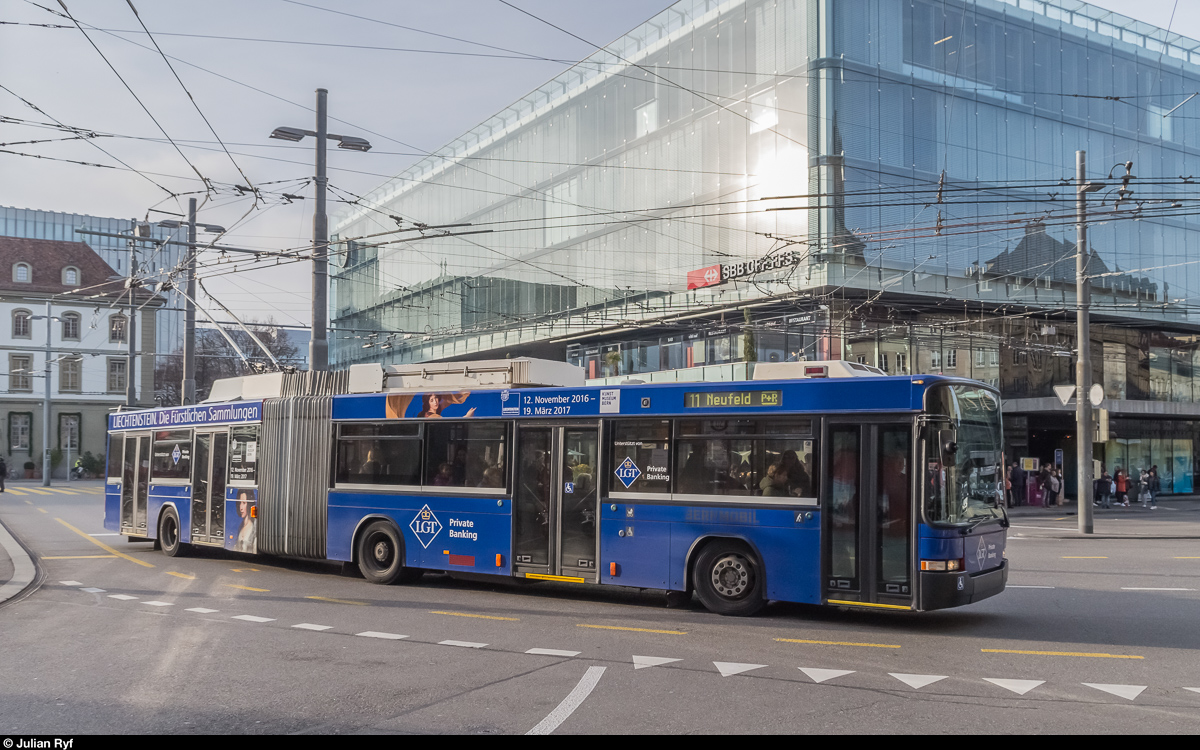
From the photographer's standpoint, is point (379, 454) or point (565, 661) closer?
point (565, 661)

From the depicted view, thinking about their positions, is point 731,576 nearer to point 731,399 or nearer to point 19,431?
point 731,399

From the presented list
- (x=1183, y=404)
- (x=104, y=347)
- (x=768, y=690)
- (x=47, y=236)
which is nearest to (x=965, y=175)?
(x=1183, y=404)

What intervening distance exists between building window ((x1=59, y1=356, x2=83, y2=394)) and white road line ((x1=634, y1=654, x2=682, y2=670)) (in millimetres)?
71388

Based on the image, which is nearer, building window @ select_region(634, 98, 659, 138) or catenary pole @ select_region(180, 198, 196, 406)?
catenary pole @ select_region(180, 198, 196, 406)

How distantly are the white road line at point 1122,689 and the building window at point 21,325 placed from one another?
7486 centimetres

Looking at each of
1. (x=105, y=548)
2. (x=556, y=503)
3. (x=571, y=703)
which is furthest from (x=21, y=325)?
(x=571, y=703)

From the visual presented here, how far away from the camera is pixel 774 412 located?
11.2m

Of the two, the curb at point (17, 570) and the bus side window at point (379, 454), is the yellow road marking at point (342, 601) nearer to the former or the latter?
the bus side window at point (379, 454)

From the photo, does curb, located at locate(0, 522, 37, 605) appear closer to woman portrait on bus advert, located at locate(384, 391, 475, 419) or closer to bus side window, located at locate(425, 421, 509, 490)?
woman portrait on bus advert, located at locate(384, 391, 475, 419)

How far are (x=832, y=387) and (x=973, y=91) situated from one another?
29.4 meters

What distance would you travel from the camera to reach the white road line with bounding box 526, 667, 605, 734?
6.36 metres

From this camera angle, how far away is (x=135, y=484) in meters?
19.2

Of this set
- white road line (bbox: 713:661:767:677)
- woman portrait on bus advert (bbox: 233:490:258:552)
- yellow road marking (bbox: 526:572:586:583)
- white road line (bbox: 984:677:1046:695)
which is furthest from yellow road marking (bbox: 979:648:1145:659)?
woman portrait on bus advert (bbox: 233:490:258:552)

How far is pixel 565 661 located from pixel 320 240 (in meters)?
12.6
